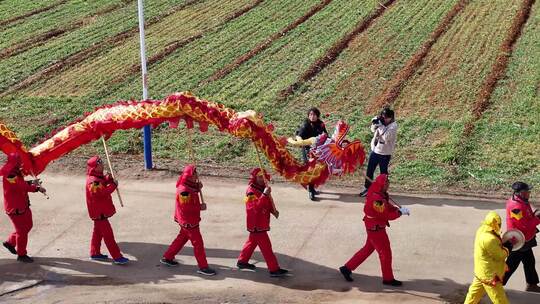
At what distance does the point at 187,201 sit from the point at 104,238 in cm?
154

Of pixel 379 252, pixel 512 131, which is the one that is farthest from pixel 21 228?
pixel 512 131

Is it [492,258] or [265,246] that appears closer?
[492,258]

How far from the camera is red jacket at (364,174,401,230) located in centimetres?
1134

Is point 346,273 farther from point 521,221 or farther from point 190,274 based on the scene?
point 521,221

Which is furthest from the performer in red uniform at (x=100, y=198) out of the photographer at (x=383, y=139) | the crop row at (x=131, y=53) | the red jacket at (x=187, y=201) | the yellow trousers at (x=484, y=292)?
the crop row at (x=131, y=53)

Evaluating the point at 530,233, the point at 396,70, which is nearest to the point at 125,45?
the point at 396,70

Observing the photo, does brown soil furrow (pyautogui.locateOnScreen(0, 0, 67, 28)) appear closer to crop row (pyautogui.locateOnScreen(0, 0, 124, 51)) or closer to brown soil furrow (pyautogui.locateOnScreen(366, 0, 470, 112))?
crop row (pyautogui.locateOnScreen(0, 0, 124, 51))

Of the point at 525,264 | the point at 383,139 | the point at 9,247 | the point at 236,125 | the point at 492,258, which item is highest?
the point at 236,125

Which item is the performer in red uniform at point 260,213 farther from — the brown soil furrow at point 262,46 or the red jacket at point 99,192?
the brown soil furrow at point 262,46

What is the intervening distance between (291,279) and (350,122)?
7.49 m

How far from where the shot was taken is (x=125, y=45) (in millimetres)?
25375

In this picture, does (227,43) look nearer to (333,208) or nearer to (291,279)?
(333,208)

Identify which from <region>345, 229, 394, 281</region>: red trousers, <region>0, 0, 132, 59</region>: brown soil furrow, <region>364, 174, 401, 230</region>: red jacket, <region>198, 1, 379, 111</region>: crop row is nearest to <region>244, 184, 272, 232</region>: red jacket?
<region>345, 229, 394, 281</region>: red trousers

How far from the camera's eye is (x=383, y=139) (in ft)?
47.9
